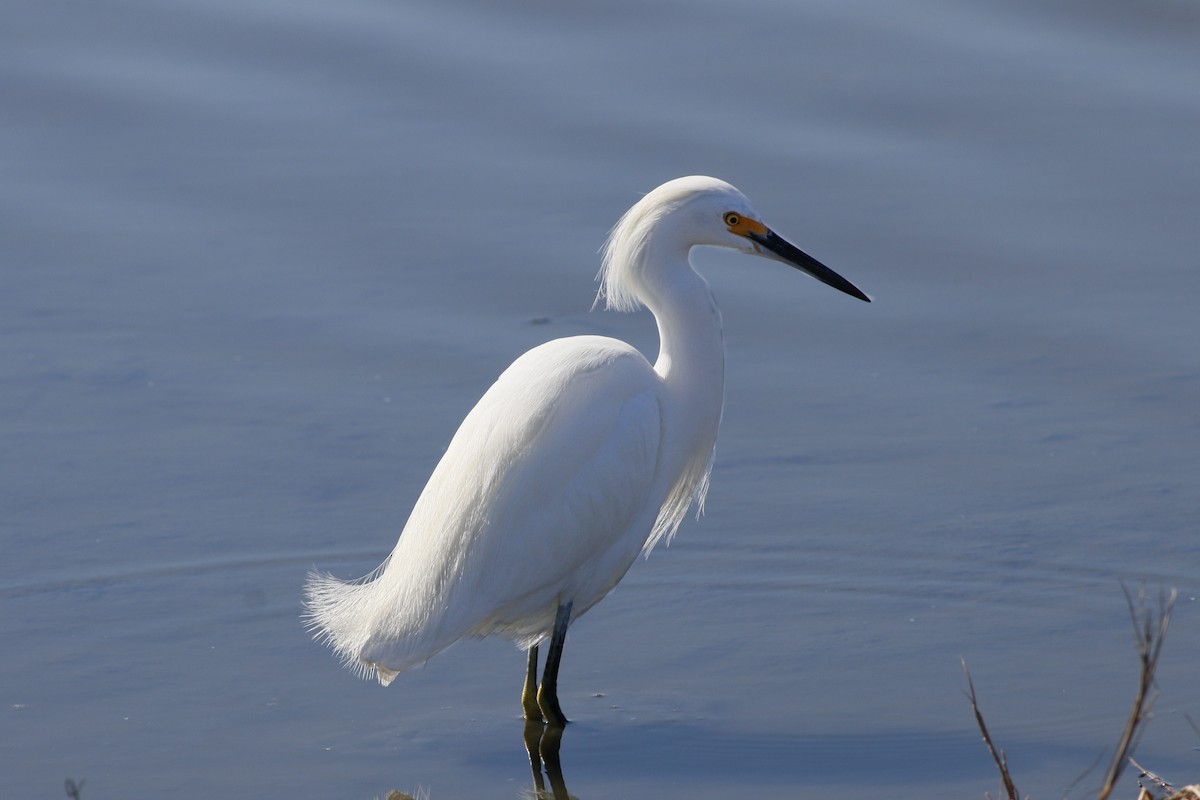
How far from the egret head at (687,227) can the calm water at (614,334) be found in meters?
1.14

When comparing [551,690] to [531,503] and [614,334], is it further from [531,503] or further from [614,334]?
[614,334]

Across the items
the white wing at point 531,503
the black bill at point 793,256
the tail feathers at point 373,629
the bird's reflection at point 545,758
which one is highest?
the black bill at point 793,256

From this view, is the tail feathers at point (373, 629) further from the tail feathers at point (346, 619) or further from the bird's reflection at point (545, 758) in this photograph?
the bird's reflection at point (545, 758)

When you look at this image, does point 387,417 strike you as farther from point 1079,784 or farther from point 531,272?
point 1079,784

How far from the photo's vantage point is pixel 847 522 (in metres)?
5.94

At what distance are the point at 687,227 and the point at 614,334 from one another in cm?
203

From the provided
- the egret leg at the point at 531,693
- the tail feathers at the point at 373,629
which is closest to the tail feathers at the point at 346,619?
the tail feathers at the point at 373,629

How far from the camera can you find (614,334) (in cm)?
705

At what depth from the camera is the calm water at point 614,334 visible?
16.1 feet

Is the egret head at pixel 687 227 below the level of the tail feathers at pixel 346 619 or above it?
above

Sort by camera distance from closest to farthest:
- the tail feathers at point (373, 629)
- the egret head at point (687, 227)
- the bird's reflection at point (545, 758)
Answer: the bird's reflection at point (545, 758), the tail feathers at point (373, 629), the egret head at point (687, 227)

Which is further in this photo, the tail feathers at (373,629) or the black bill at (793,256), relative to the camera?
the black bill at (793,256)

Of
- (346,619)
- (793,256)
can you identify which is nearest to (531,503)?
(346,619)

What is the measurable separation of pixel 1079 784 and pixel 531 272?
3621mm
